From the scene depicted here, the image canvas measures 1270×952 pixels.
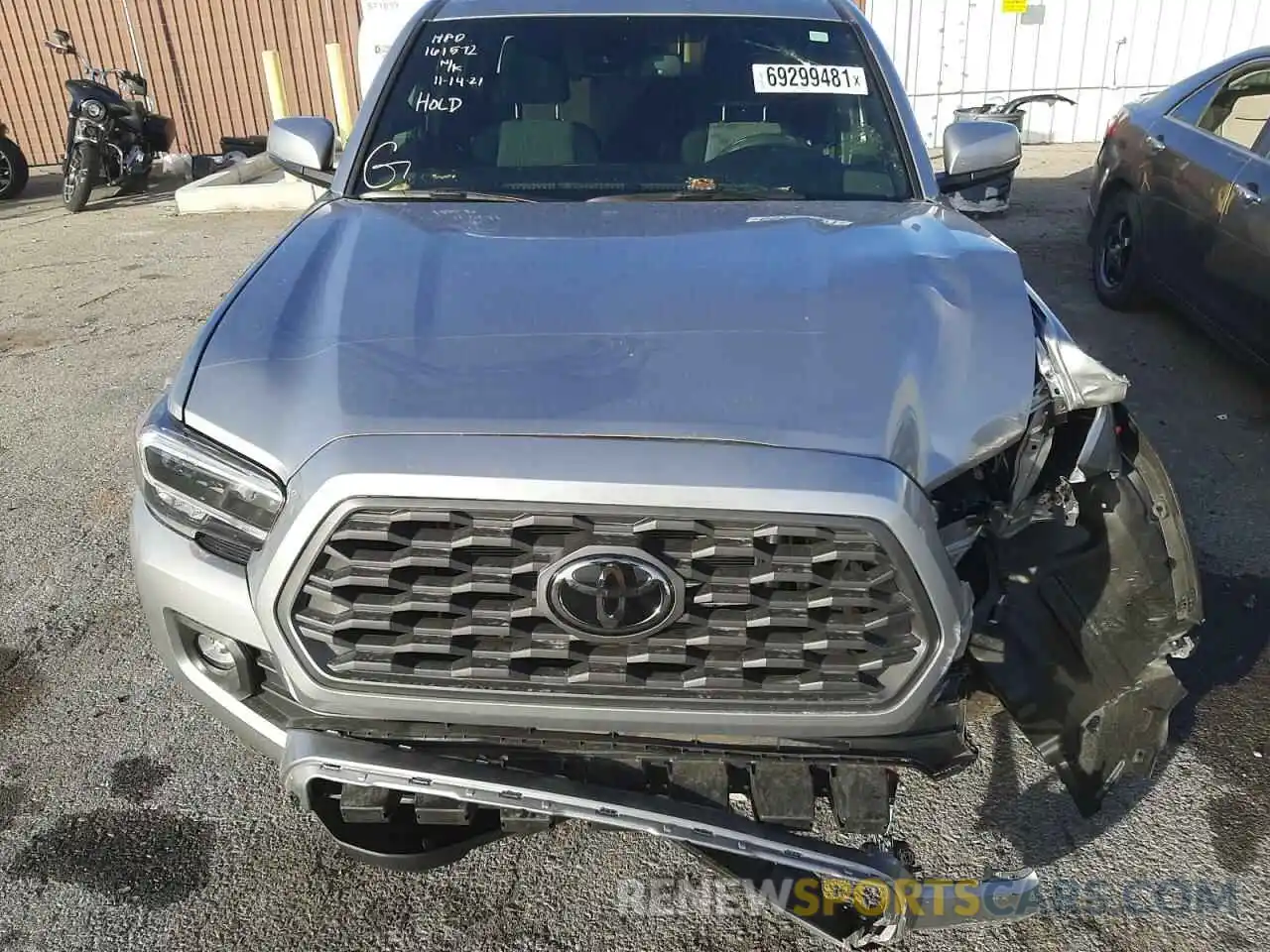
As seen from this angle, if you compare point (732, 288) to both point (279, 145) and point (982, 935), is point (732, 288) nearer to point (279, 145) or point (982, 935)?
point (982, 935)

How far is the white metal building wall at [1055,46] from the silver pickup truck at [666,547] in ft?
38.8

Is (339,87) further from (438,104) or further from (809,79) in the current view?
(809,79)

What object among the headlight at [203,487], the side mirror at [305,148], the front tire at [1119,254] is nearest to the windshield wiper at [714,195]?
the side mirror at [305,148]

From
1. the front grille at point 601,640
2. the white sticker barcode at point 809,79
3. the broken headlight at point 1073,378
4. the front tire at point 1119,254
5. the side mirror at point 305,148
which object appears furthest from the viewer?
the front tire at point 1119,254

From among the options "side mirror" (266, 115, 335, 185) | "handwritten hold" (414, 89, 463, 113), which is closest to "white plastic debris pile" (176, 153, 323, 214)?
"side mirror" (266, 115, 335, 185)

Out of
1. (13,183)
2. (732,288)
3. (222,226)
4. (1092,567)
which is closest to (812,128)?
(732,288)

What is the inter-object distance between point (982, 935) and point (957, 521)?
1036 millimetres

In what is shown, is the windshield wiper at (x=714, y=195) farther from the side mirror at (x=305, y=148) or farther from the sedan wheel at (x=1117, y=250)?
the sedan wheel at (x=1117, y=250)

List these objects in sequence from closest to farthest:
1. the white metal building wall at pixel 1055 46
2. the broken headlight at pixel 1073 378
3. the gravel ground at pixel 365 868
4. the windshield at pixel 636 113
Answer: the broken headlight at pixel 1073 378 < the gravel ground at pixel 365 868 < the windshield at pixel 636 113 < the white metal building wall at pixel 1055 46

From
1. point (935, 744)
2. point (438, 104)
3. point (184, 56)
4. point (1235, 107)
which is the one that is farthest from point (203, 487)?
point (184, 56)

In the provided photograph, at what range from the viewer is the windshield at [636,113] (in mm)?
2875

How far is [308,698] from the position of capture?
176 centimetres

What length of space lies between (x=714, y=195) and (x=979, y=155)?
1.04 meters

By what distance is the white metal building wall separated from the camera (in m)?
12.4
